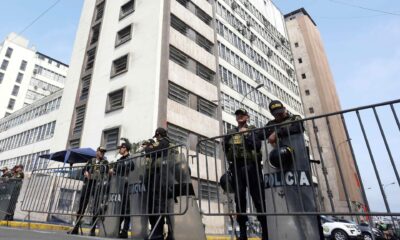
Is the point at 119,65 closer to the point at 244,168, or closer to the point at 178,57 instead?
the point at 178,57

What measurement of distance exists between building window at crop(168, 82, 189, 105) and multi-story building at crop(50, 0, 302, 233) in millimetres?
13

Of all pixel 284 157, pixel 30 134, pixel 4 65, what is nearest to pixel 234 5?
pixel 30 134

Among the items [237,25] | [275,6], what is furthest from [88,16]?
[275,6]

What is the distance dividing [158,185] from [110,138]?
14.2 meters

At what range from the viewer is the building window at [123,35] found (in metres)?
20.4

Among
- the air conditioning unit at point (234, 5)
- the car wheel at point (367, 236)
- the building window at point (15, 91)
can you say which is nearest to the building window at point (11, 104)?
the building window at point (15, 91)

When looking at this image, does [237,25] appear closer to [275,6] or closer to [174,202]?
Result: [275,6]

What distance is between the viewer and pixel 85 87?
2206 cm

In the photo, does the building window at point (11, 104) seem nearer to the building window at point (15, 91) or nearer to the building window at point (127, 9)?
the building window at point (15, 91)

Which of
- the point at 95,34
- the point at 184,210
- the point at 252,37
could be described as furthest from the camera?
the point at 252,37

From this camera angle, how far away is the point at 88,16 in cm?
2591

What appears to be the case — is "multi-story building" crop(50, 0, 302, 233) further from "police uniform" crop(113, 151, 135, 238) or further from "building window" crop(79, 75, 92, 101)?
"police uniform" crop(113, 151, 135, 238)

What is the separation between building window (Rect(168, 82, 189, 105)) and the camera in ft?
58.1

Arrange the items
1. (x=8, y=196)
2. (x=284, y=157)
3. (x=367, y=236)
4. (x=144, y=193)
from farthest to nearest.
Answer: (x=367, y=236), (x=8, y=196), (x=144, y=193), (x=284, y=157)
